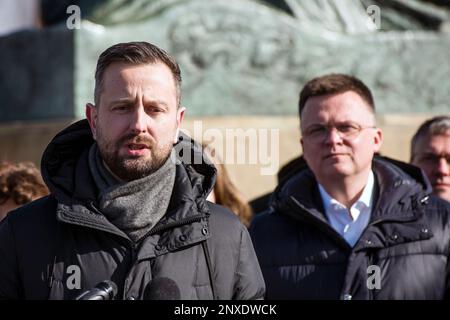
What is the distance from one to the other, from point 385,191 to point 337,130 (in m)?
0.33

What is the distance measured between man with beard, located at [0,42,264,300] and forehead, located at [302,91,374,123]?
4.70 feet

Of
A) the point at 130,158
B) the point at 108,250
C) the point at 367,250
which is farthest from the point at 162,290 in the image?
the point at 367,250

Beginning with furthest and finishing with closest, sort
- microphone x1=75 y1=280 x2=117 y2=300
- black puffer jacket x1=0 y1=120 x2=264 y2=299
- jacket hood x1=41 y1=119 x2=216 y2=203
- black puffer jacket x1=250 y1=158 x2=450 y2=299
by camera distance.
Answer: black puffer jacket x1=250 y1=158 x2=450 y2=299, jacket hood x1=41 y1=119 x2=216 y2=203, black puffer jacket x1=0 y1=120 x2=264 y2=299, microphone x1=75 y1=280 x2=117 y2=300

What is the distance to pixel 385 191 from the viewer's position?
4762 mm

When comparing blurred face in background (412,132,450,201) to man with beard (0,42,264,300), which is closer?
man with beard (0,42,264,300)

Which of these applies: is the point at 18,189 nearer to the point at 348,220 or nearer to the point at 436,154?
the point at 348,220

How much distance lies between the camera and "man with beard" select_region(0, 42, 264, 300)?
11.1ft

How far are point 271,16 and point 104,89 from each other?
4.99 metres

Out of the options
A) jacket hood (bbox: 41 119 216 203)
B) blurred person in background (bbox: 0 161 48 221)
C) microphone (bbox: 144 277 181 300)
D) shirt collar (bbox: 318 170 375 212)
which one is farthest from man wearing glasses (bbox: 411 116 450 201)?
microphone (bbox: 144 277 181 300)

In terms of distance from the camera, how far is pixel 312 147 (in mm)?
4824

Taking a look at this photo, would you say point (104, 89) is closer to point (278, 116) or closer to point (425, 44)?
point (278, 116)

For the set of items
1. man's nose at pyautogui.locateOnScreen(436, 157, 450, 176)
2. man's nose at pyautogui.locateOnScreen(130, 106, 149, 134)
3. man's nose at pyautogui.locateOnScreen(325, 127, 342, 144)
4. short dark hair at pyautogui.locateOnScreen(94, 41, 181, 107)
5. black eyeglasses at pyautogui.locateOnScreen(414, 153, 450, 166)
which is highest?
short dark hair at pyautogui.locateOnScreen(94, 41, 181, 107)

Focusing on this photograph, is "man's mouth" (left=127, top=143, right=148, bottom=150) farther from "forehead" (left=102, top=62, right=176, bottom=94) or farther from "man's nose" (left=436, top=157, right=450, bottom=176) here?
"man's nose" (left=436, top=157, right=450, bottom=176)
